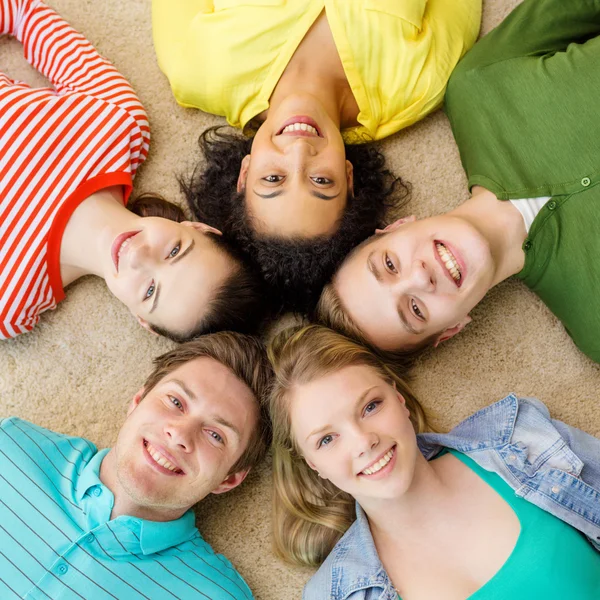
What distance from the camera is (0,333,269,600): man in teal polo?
1514 mm

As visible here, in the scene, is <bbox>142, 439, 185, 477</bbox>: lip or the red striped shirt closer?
<bbox>142, 439, 185, 477</bbox>: lip

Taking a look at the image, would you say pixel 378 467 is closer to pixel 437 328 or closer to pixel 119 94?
pixel 437 328

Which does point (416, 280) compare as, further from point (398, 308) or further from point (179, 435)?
point (179, 435)

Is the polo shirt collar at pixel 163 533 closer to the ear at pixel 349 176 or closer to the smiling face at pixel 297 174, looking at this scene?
the smiling face at pixel 297 174

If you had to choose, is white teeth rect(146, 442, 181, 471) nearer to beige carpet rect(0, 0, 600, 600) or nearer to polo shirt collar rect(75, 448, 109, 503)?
polo shirt collar rect(75, 448, 109, 503)

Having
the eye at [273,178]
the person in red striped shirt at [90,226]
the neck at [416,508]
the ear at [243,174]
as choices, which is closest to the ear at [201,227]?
the person in red striped shirt at [90,226]

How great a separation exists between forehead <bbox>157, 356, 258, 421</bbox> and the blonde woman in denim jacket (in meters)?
0.08

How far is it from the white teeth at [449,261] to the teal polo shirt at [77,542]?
2.94 feet

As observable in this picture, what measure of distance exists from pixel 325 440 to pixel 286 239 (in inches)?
19.8

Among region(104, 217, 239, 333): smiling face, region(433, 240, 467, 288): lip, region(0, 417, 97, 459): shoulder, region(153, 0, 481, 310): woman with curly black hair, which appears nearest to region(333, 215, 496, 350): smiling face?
region(433, 240, 467, 288): lip

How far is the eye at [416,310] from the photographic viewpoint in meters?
1.61

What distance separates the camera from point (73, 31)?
1.96 meters

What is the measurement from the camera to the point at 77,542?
1526 mm

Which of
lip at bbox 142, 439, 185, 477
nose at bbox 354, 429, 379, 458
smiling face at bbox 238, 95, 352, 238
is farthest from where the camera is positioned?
smiling face at bbox 238, 95, 352, 238
